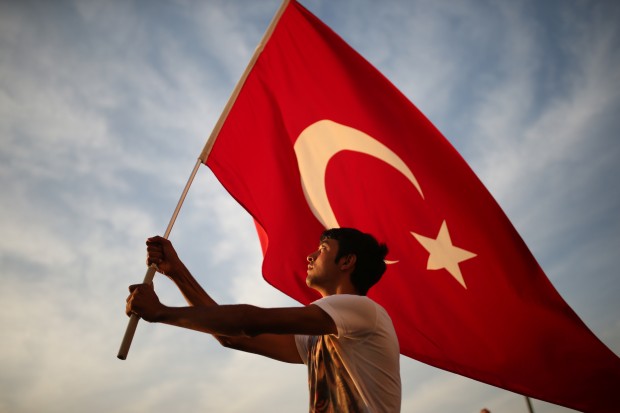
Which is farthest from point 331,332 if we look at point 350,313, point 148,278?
point 148,278

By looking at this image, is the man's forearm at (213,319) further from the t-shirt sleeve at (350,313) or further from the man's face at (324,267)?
the man's face at (324,267)

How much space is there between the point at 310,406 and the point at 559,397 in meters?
2.74

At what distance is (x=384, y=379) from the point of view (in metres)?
2.71

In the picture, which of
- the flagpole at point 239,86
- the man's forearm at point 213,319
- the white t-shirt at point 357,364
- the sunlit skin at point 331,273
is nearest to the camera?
the man's forearm at point 213,319

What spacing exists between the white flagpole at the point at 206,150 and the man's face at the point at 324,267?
3.63 feet

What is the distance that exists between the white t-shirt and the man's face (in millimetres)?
645

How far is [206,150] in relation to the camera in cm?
418

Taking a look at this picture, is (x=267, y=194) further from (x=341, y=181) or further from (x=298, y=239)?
(x=341, y=181)

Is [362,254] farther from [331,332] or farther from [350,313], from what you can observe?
[331,332]

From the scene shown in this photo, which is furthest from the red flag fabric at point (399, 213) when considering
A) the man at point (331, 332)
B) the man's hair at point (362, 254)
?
the man at point (331, 332)

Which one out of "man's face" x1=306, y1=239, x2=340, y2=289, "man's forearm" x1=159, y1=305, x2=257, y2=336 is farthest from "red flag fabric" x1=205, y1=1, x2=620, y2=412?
"man's forearm" x1=159, y1=305, x2=257, y2=336

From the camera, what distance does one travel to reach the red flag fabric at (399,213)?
440 centimetres

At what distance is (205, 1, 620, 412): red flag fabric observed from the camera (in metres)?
4.40

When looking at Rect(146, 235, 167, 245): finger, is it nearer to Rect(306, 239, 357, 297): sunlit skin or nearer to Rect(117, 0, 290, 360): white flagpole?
Rect(117, 0, 290, 360): white flagpole
